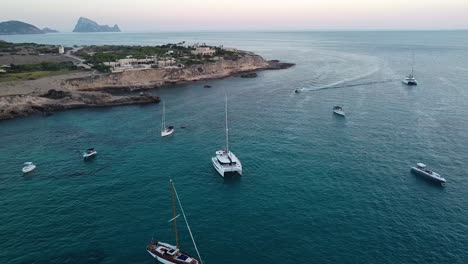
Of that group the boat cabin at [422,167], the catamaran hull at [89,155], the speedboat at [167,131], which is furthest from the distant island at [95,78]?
the boat cabin at [422,167]

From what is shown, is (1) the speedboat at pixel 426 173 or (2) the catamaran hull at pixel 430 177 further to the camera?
(1) the speedboat at pixel 426 173

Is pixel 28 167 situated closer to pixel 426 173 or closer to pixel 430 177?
pixel 426 173

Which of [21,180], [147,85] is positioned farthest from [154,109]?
[21,180]

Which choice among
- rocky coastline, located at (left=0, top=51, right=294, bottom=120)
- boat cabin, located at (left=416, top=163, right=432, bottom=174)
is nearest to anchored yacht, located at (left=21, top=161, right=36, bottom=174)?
rocky coastline, located at (left=0, top=51, right=294, bottom=120)

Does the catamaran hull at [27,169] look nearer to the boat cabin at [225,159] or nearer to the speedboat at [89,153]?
the speedboat at [89,153]

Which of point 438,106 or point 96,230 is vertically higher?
point 438,106

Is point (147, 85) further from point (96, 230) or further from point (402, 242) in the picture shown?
point (402, 242)
